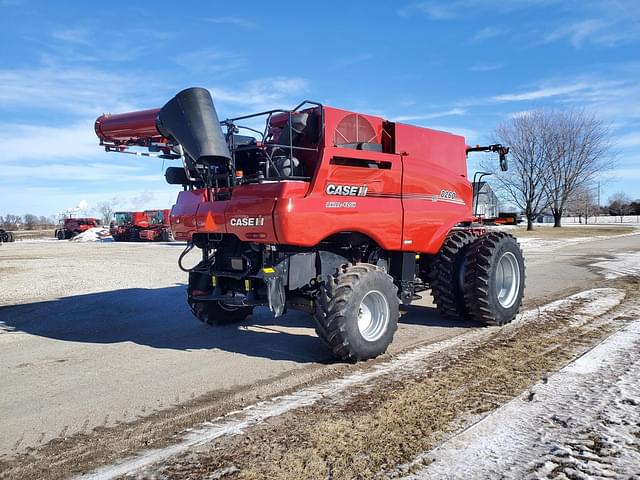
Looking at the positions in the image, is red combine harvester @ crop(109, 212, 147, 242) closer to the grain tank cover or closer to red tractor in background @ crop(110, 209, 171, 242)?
red tractor in background @ crop(110, 209, 171, 242)

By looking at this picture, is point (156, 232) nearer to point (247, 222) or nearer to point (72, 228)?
point (72, 228)

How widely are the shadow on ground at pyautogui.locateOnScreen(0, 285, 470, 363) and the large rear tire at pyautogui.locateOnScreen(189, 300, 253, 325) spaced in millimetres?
118

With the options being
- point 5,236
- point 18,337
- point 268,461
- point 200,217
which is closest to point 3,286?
point 18,337

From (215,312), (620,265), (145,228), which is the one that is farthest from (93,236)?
(215,312)

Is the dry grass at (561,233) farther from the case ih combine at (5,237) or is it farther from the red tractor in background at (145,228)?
the case ih combine at (5,237)

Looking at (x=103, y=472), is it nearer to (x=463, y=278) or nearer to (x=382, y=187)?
(x=382, y=187)

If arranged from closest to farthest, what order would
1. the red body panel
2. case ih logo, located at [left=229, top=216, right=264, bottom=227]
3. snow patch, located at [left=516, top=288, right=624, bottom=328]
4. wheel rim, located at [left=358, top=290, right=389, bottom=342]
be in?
case ih logo, located at [left=229, top=216, right=264, bottom=227]
wheel rim, located at [left=358, top=290, right=389, bottom=342]
the red body panel
snow patch, located at [left=516, top=288, right=624, bottom=328]

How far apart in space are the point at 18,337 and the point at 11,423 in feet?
11.0

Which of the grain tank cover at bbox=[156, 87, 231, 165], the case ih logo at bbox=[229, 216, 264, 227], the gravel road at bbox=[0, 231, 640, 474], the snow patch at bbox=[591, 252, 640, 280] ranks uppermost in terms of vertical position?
the grain tank cover at bbox=[156, 87, 231, 165]

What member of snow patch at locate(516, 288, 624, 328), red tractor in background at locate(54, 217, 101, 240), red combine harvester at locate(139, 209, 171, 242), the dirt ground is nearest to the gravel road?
snow patch at locate(516, 288, 624, 328)

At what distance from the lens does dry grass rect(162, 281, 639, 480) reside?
3160mm

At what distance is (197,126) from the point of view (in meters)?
5.42

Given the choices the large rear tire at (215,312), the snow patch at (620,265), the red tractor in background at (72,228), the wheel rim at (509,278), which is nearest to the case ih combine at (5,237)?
the red tractor in background at (72,228)

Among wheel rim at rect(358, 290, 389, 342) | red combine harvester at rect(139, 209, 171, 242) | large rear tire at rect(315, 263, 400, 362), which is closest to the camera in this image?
large rear tire at rect(315, 263, 400, 362)
